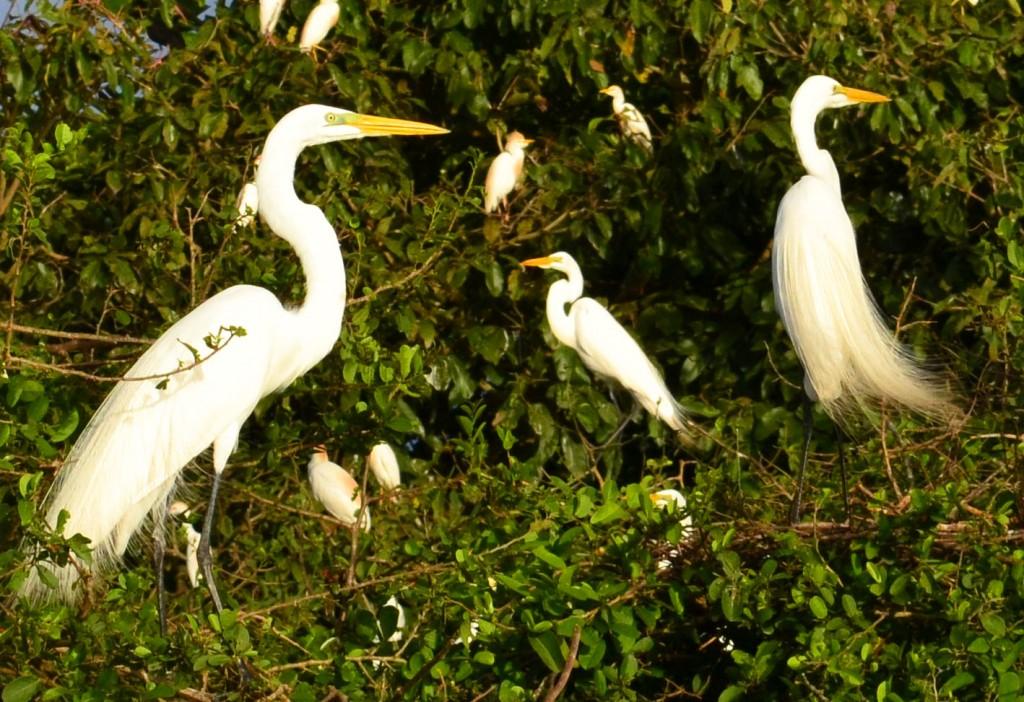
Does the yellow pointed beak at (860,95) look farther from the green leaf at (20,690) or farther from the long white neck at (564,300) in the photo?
the green leaf at (20,690)


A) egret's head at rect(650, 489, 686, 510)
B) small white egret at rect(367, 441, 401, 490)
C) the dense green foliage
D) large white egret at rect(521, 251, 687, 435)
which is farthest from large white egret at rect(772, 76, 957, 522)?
small white egret at rect(367, 441, 401, 490)

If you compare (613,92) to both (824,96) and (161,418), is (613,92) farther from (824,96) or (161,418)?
(161,418)

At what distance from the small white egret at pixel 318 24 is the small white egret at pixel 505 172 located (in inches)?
24.0

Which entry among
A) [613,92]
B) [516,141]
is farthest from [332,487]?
[613,92]

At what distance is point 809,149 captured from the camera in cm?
430

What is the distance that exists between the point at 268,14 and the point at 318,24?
0.19 metres

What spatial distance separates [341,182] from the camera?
152 inches

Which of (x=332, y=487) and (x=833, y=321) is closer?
(x=833, y=321)

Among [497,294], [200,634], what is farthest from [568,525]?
[497,294]

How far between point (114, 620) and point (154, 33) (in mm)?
2763

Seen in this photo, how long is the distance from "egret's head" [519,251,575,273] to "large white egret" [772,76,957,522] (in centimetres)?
83

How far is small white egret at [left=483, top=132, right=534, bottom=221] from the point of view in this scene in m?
4.60

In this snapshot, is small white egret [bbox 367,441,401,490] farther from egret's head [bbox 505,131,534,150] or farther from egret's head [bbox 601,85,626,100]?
egret's head [bbox 601,85,626,100]

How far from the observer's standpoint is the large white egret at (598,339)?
477cm
